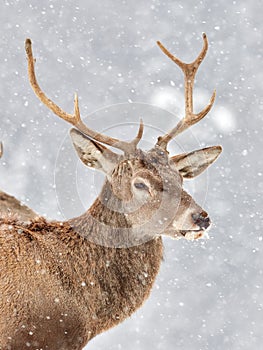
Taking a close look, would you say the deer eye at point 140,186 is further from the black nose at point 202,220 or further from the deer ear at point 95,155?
the black nose at point 202,220

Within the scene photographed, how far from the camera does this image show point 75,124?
636cm

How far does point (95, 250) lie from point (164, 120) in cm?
312

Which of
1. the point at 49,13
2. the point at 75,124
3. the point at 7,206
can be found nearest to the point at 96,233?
the point at 75,124

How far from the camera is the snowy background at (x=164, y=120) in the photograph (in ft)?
45.0

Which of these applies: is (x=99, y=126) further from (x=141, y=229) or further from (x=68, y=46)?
(x=68, y=46)

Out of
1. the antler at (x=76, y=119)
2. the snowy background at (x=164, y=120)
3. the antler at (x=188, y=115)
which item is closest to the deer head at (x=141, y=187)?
the antler at (x=76, y=119)

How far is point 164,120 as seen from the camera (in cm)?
858

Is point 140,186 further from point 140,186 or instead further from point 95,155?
point 95,155

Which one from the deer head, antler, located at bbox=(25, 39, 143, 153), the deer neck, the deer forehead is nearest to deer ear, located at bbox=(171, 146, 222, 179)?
the deer head

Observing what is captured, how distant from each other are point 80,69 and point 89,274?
1783cm

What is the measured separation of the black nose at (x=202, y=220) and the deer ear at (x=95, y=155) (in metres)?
0.99

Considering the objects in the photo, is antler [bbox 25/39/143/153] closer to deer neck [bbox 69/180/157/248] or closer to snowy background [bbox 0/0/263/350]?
deer neck [bbox 69/180/157/248]

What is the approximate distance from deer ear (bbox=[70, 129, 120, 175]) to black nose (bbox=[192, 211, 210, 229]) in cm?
99

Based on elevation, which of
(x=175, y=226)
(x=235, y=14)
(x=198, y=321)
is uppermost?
(x=235, y=14)
